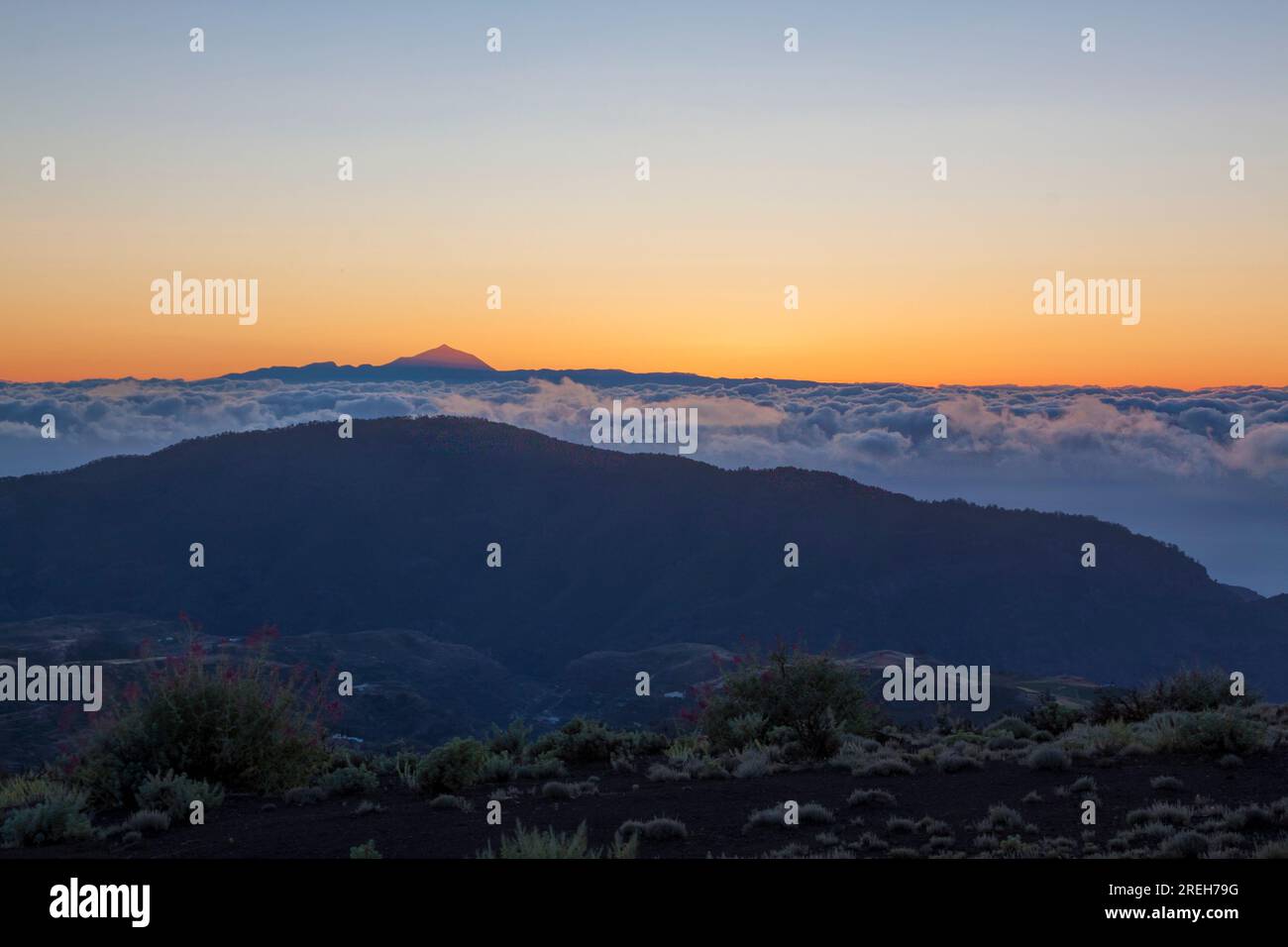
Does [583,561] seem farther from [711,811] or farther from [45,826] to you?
[45,826]

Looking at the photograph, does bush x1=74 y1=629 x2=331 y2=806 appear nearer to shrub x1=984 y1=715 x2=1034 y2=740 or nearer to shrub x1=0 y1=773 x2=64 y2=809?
shrub x1=0 y1=773 x2=64 y2=809

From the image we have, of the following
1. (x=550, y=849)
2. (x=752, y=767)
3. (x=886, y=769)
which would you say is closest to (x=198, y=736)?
(x=752, y=767)

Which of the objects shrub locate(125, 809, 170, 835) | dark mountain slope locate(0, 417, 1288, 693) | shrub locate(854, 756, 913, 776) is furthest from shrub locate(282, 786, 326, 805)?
dark mountain slope locate(0, 417, 1288, 693)

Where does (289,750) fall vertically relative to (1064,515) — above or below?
above

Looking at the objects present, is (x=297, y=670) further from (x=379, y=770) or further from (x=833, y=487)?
(x=833, y=487)

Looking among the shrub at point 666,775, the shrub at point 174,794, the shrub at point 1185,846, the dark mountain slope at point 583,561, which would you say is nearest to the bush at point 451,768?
the shrub at point 666,775
